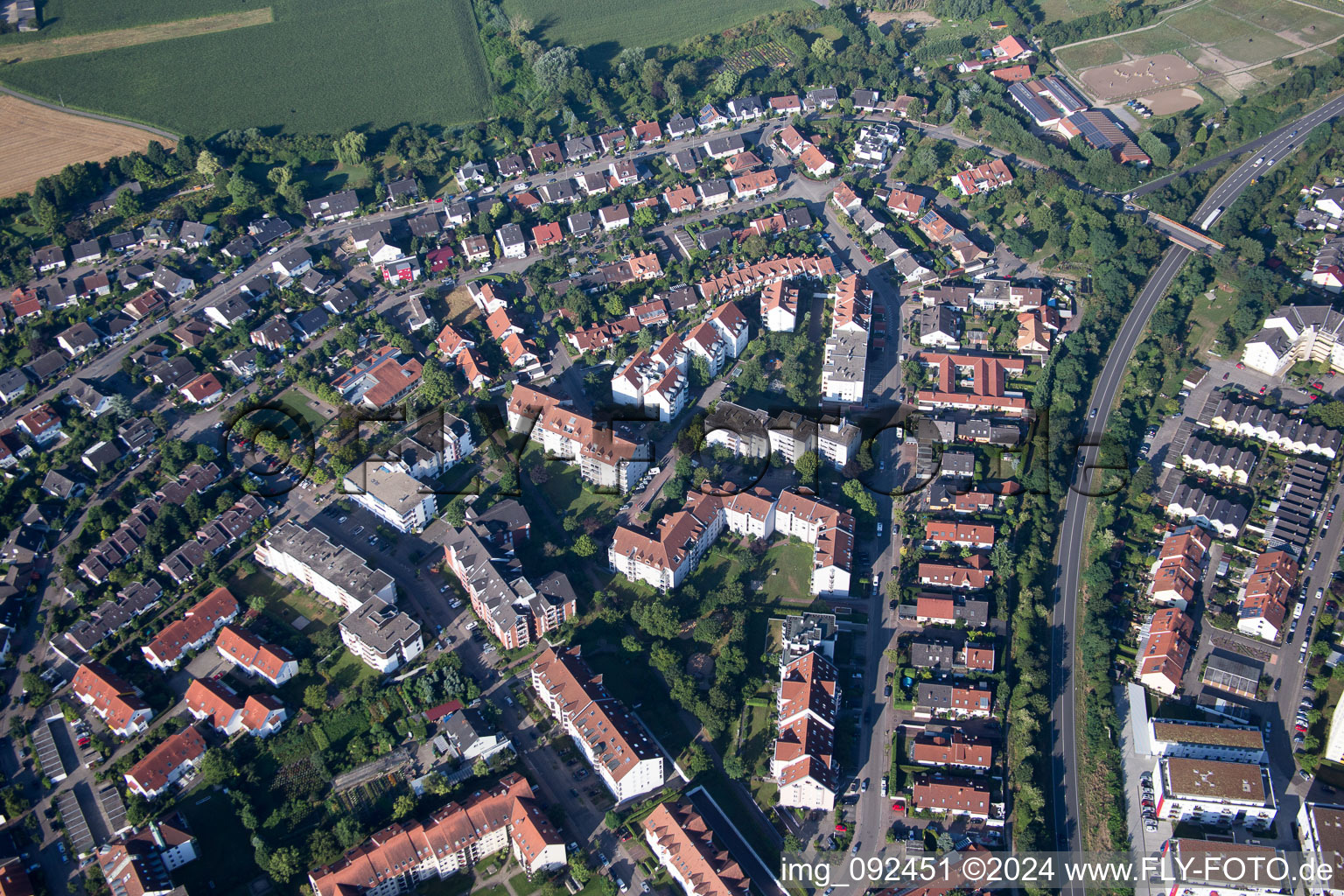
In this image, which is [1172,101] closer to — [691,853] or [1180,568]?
[1180,568]

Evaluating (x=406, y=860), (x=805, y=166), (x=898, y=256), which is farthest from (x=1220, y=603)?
(x=805, y=166)

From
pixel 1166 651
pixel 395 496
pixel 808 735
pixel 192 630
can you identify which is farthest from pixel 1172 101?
pixel 192 630

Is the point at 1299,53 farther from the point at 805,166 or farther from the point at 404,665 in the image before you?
the point at 404,665

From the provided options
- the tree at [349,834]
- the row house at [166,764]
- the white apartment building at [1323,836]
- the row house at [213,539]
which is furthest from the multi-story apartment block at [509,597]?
the white apartment building at [1323,836]

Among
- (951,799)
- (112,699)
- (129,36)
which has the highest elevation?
(129,36)

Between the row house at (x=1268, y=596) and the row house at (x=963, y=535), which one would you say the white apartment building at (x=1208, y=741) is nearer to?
the row house at (x=1268, y=596)

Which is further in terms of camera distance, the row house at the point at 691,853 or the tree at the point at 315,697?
the tree at the point at 315,697
